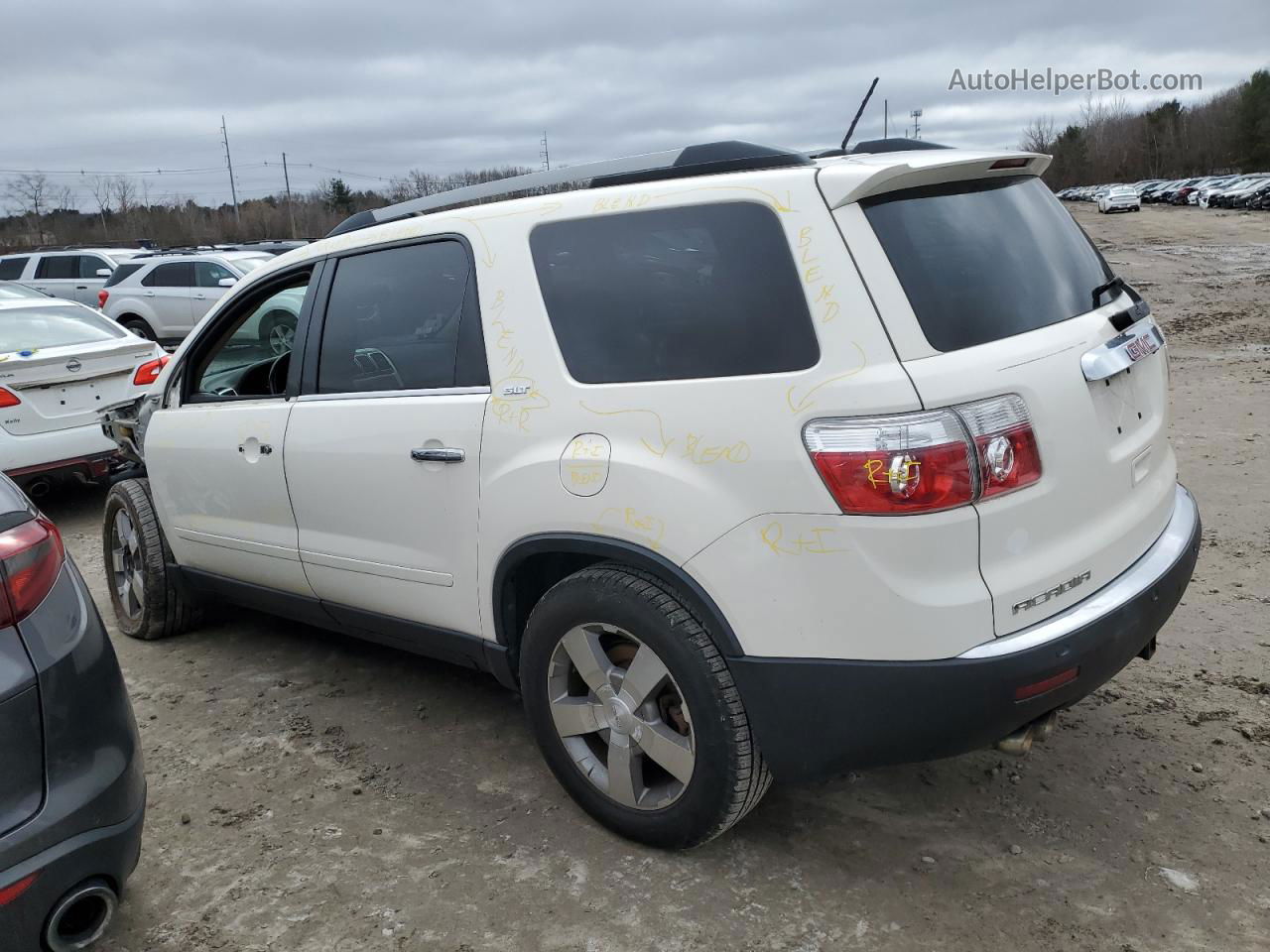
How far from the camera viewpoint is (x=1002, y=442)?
7.98 feet

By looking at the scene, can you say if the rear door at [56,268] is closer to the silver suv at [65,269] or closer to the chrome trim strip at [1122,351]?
the silver suv at [65,269]

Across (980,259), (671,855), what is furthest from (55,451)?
(980,259)

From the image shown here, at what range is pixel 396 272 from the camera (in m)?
3.59

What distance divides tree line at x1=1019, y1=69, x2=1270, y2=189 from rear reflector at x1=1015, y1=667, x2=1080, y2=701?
327 ft

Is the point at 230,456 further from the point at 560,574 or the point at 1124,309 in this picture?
the point at 1124,309

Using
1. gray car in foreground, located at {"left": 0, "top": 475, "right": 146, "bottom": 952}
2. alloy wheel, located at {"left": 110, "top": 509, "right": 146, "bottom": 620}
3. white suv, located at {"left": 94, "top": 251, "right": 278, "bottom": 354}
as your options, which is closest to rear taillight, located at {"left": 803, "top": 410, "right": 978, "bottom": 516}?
gray car in foreground, located at {"left": 0, "top": 475, "right": 146, "bottom": 952}

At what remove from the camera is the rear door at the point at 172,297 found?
16.1 m

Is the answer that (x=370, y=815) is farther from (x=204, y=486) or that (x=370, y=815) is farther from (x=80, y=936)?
(x=204, y=486)

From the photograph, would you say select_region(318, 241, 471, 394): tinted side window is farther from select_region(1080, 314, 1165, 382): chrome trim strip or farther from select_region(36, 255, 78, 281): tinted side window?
select_region(36, 255, 78, 281): tinted side window

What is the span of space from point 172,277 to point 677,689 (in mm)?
15975

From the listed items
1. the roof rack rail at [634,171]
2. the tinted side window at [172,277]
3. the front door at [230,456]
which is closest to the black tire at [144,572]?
the front door at [230,456]

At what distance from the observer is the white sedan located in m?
7.00

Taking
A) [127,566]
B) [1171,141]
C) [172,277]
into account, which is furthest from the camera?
[1171,141]

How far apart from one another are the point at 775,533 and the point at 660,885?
110 cm
